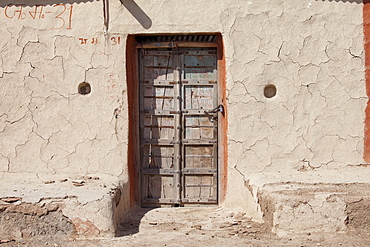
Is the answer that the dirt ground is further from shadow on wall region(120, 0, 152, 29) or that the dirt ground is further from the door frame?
shadow on wall region(120, 0, 152, 29)

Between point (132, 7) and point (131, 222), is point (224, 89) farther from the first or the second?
point (131, 222)

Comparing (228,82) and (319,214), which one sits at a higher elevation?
(228,82)

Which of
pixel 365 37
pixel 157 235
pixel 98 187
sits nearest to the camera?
pixel 157 235

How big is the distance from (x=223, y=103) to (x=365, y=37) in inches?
65.6

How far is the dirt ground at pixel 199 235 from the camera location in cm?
384

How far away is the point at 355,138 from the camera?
4949mm

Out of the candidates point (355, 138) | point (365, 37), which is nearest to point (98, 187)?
point (355, 138)

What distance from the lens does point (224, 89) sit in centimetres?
509

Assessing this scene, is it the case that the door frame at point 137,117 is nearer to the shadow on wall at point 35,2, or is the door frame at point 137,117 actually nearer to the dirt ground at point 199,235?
the dirt ground at point 199,235

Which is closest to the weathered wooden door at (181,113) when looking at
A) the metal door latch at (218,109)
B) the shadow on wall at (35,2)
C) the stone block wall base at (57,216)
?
the metal door latch at (218,109)

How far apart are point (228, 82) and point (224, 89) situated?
0.49ft

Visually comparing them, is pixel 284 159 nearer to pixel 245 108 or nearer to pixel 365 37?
pixel 245 108

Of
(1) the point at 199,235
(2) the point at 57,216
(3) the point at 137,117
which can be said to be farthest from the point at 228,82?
(2) the point at 57,216

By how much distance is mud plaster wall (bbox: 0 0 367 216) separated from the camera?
195 inches
